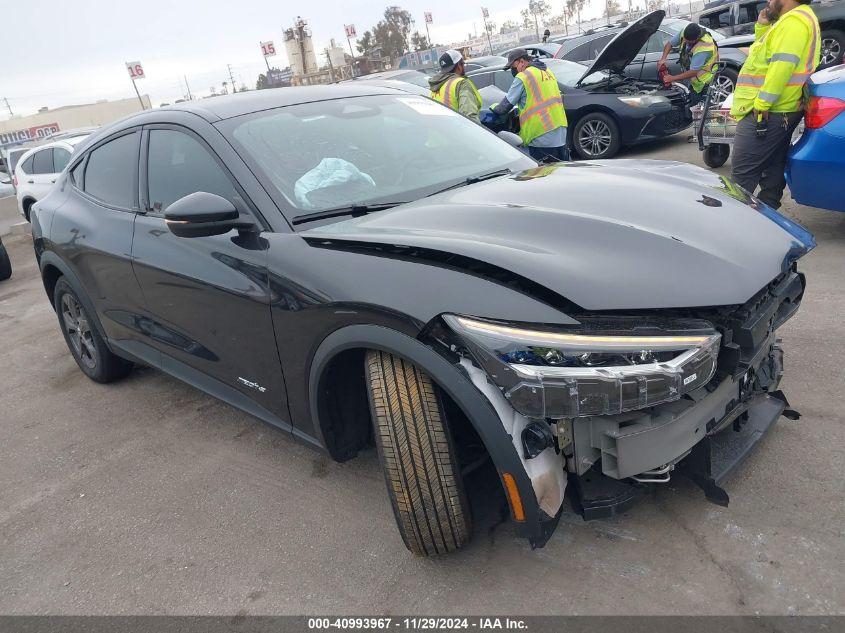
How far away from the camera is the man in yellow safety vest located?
4.52m

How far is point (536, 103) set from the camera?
639cm

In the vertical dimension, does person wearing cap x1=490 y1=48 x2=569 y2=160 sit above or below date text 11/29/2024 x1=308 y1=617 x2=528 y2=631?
above

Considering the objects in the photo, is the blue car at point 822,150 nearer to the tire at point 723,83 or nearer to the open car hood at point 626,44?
the open car hood at point 626,44

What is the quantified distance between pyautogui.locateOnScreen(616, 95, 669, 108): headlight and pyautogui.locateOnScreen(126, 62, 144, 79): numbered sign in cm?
1791

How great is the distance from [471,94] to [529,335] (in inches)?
204

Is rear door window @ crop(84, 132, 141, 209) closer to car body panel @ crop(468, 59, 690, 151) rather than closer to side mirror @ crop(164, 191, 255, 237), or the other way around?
side mirror @ crop(164, 191, 255, 237)

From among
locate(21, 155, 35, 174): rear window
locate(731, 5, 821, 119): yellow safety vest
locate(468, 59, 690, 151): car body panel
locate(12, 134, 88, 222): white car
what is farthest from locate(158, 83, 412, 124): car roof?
locate(21, 155, 35, 174): rear window

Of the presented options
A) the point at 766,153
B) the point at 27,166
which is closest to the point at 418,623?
the point at 766,153

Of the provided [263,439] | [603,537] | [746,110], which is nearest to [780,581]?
[603,537]

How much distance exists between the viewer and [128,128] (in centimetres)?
348

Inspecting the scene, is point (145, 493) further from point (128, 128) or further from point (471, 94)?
point (471, 94)

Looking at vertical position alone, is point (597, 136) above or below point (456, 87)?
below

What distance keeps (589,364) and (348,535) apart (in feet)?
4.16

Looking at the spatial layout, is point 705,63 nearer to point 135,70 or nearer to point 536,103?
point 536,103
